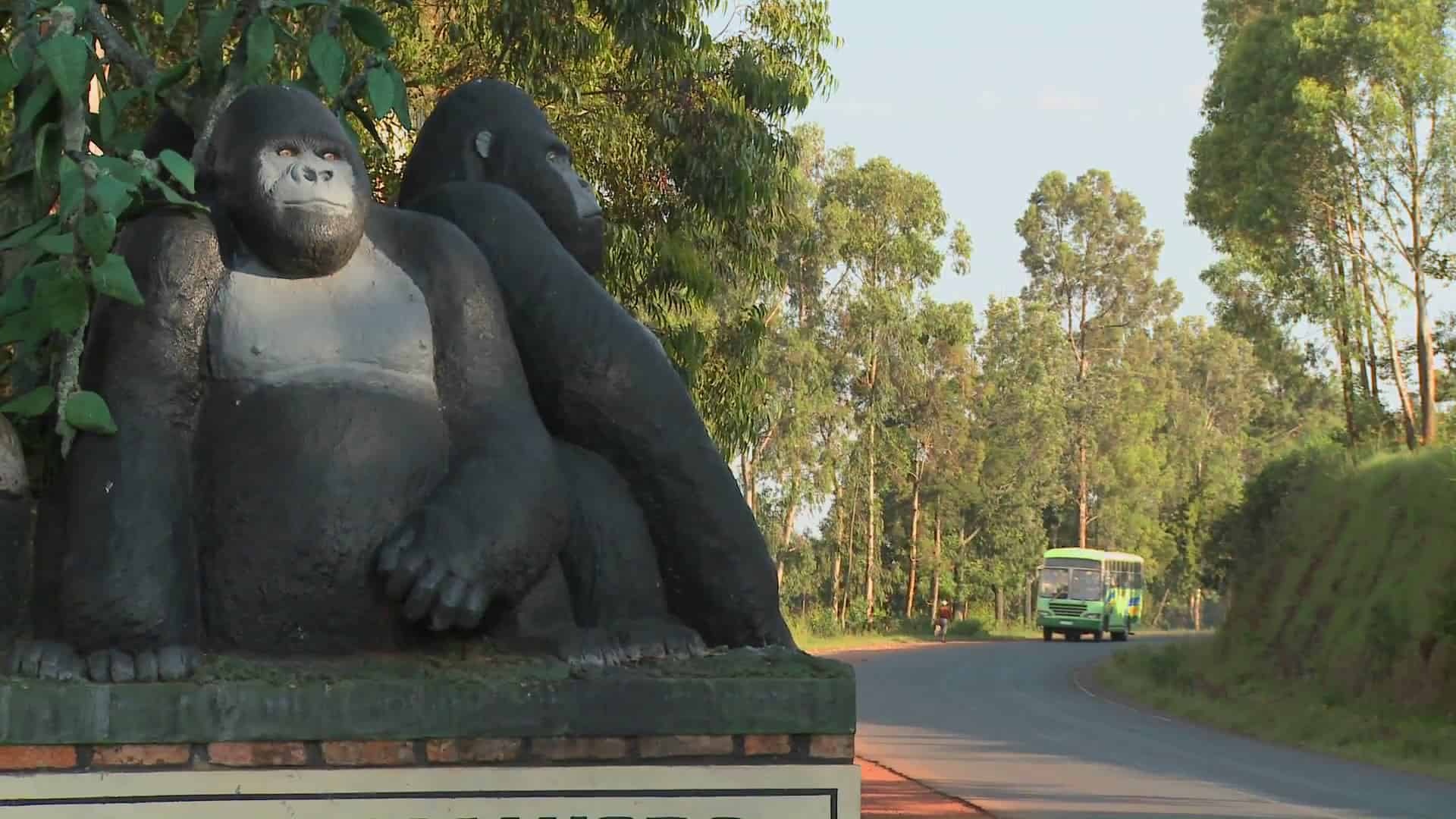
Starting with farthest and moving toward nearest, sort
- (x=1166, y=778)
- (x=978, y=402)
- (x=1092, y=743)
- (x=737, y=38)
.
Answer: (x=978, y=402) → (x=1092, y=743) → (x=1166, y=778) → (x=737, y=38)

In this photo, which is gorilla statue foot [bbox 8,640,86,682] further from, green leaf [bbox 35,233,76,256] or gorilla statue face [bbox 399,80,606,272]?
gorilla statue face [bbox 399,80,606,272]

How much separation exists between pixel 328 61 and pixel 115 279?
0.86 meters

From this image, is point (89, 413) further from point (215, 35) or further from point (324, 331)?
point (215, 35)

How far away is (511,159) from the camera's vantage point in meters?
4.34

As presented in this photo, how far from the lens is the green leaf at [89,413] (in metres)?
3.35

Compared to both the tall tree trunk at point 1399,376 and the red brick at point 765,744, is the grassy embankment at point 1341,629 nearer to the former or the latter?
the tall tree trunk at point 1399,376

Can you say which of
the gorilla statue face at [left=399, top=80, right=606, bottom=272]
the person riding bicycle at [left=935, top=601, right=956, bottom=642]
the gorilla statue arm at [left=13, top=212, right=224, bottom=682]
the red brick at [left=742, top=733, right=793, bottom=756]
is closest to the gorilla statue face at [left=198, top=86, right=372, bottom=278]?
the gorilla statue arm at [left=13, top=212, right=224, bottom=682]

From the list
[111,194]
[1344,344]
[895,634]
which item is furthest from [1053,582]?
[111,194]

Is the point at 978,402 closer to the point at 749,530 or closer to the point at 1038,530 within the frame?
the point at 1038,530

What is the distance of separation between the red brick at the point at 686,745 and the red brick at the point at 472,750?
242 mm

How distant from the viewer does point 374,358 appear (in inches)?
138

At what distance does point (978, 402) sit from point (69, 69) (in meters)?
44.6

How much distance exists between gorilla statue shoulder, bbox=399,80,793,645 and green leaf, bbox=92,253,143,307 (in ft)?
2.64

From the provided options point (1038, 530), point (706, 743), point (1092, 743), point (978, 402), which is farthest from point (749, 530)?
point (1038, 530)
